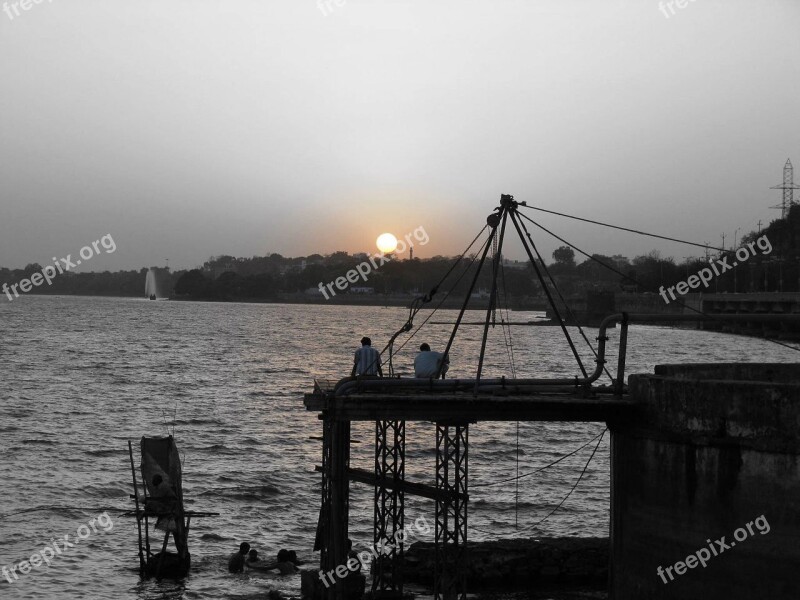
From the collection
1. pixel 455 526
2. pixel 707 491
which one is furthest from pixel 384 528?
pixel 707 491

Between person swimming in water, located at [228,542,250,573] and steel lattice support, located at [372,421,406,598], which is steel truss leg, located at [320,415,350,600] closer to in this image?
steel lattice support, located at [372,421,406,598]

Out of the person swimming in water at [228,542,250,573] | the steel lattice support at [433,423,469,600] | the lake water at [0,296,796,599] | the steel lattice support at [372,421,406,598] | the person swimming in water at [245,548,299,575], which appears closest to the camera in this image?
the steel lattice support at [433,423,469,600]

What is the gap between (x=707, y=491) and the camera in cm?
1547

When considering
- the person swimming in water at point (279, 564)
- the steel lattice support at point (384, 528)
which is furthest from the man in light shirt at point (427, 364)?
the person swimming in water at point (279, 564)

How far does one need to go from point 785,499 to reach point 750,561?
115cm

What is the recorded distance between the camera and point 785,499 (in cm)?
1445

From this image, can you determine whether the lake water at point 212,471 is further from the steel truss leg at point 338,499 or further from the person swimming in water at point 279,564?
the steel truss leg at point 338,499

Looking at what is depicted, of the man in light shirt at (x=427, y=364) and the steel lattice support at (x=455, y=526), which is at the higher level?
the man in light shirt at (x=427, y=364)

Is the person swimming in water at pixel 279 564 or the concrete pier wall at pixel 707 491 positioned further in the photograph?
the person swimming in water at pixel 279 564

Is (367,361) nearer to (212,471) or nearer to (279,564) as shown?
(279,564)

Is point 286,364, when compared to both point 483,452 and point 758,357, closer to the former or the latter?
point 758,357

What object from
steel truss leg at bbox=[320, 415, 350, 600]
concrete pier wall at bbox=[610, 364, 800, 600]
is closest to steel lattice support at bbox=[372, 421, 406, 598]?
steel truss leg at bbox=[320, 415, 350, 600]

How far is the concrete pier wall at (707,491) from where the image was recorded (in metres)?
14.5

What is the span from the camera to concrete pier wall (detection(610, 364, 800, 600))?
14.5 metres
